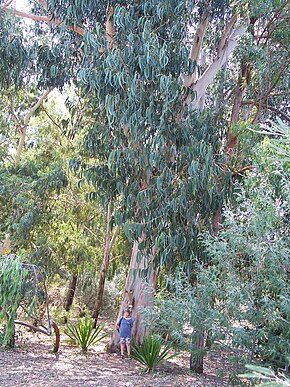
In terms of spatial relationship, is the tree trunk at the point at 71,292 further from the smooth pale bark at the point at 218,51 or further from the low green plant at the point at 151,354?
the smooth pale bark at the point at 218,51

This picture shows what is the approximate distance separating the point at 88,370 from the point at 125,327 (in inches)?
→ 49.8

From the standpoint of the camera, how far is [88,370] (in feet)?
26.9

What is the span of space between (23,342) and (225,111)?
23.0ft

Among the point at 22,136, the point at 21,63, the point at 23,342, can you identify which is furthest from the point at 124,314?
the point at 22,136

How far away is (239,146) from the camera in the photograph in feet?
25.5

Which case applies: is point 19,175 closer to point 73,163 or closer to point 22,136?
point 22,136

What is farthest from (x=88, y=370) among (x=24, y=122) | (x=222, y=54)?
(x=24, y=122)

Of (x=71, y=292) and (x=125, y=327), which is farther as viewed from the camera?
(x=71, y=292)

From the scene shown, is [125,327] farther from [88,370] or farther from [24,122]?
[24,122]

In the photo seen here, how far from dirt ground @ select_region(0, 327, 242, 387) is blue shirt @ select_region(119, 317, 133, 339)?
55cm

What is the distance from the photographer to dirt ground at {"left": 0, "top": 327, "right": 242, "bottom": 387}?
7.04 meters

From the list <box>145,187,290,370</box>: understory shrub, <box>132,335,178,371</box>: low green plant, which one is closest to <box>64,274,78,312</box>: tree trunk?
<box>132,335,178,371</box>: low green plant

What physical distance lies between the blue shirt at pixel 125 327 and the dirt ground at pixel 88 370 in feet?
1.81

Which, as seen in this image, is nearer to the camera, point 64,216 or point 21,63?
point 21,63
